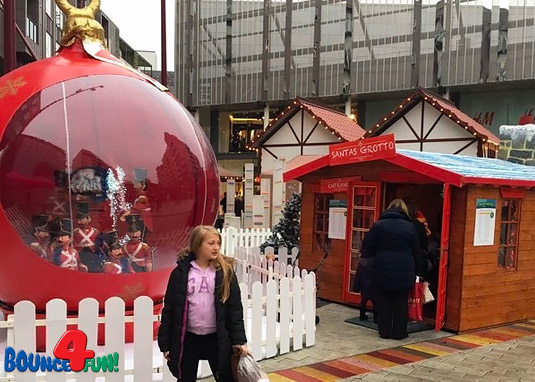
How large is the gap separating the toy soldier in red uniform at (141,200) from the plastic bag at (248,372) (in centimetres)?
211

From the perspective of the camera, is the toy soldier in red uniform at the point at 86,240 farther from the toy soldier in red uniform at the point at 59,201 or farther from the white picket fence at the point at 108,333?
the white picket fence at the point at 108,333

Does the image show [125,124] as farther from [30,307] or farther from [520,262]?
[520,262]

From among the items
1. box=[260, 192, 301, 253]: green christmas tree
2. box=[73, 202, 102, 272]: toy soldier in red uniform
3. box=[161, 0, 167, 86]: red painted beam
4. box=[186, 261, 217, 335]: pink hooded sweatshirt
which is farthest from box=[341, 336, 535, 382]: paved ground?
box=[161, 0, 167, 86]: red painted beam

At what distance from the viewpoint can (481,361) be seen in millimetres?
5887

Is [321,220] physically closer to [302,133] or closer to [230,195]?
[302,133]

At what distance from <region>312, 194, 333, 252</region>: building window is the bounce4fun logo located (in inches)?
194

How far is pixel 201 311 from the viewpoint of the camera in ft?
11.8

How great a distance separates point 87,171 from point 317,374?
2905 mm

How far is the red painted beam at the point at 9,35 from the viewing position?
22.3 ft

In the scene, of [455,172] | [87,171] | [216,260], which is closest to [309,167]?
[455,172]

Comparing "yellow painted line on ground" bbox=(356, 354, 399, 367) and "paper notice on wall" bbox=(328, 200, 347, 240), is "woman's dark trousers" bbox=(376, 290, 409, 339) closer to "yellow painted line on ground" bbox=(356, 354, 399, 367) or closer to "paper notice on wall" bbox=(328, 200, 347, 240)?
"yellow painted line on ground" bbox=(356, 354, 399, 367)

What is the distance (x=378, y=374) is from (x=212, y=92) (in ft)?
101

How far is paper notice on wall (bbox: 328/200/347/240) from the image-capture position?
852 cm

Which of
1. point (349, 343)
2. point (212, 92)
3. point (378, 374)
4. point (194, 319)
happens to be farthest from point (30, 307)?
point (212, 92)
